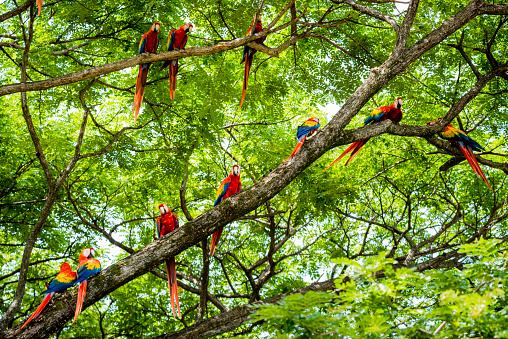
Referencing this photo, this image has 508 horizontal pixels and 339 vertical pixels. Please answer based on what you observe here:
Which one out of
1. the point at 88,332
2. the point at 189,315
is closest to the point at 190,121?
the point at 189,315

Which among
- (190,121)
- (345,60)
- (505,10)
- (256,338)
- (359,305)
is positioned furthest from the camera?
(256,338)

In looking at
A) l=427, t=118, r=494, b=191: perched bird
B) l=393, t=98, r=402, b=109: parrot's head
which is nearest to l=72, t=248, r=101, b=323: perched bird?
l=393, t=98, r=402, b=109: parrot's head

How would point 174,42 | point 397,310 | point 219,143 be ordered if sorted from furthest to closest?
point 219,143
point 174,42
point 397,310

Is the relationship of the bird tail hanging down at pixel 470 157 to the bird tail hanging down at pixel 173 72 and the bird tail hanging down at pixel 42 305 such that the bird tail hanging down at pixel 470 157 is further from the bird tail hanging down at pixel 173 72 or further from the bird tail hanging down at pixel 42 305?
the bird tail hanging down at pixel 42 305

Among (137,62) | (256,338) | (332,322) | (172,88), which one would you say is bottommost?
(332,322)

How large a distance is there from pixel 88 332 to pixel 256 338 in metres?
2.29

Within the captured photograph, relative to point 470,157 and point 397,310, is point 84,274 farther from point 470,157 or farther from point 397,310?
point 470,157

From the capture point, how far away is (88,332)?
218 inches

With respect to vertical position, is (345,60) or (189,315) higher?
(345,60)

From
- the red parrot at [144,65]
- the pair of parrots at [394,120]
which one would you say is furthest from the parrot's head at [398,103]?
the red parrot at [144,65]

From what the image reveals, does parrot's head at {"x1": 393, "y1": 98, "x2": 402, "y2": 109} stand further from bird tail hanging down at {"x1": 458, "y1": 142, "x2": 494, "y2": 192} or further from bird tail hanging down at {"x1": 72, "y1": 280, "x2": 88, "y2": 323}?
bird tail hanging down at {"x1": 72, "y1": 280, "x2": 88, "y2": 323}

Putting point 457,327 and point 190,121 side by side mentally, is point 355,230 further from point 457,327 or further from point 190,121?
point 457,327

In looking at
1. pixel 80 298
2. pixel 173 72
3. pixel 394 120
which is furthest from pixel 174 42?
pixel 80 298

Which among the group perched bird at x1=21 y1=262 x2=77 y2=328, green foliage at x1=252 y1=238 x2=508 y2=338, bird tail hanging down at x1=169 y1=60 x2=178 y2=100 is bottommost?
green foliage at x1=252 y1=238 x2=508 y2=338
